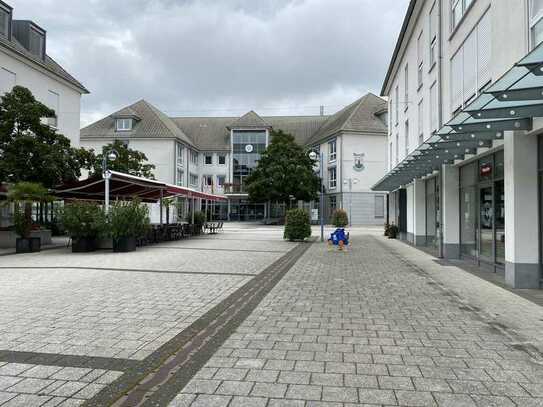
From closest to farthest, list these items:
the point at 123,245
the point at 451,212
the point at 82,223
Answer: the point at 451,212 → the point at 82,223 → the point at 123,245

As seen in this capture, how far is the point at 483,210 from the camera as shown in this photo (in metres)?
11.1

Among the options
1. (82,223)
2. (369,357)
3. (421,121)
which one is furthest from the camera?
(421,121)

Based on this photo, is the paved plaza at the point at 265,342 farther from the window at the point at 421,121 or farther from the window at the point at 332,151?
the window at the point at 332,151

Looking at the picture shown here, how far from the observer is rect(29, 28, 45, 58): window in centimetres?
2473

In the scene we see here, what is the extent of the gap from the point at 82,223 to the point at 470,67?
40.7 ft

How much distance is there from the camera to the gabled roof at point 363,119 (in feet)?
151

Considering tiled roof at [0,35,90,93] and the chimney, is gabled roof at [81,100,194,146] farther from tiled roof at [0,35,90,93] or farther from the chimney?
the chimney

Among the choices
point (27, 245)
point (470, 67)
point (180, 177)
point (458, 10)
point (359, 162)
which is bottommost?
point (27, 245)

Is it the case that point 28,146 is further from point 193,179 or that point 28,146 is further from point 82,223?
point 193,179

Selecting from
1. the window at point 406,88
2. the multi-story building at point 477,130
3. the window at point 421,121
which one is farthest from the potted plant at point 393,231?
the window at point 421,121

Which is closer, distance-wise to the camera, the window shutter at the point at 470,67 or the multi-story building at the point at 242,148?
the window shutter at the point at 470,67

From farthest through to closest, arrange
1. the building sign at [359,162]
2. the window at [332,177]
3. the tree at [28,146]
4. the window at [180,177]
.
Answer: the window at [180,177] < the window at [332,177] < the building sign at [359,162] < the tree at [28,146]

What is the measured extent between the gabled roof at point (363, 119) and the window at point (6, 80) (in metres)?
30.5

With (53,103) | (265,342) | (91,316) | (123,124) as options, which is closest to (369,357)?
(265,342)
